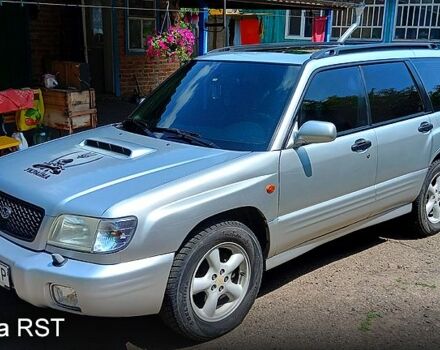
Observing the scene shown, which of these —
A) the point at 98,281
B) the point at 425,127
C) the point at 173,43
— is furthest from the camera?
the point at 173,43

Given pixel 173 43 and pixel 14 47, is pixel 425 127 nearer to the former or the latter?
pixel 173 43

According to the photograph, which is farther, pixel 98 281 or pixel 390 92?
pixel 390 92

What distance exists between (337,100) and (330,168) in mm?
571

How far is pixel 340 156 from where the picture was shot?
4.04 metres

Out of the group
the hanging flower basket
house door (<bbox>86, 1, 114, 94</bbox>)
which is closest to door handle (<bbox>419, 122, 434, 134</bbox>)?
the hanging flower basket

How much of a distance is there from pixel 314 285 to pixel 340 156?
100cm

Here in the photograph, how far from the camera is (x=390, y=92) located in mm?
4656

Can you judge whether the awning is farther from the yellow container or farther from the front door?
the front door

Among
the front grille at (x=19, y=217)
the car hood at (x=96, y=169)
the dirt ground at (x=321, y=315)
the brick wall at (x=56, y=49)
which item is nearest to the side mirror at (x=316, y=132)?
the car hood at (x=96, y=169)

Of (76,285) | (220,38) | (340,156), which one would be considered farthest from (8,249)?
(220,38)

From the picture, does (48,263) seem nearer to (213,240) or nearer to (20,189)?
(20,189)

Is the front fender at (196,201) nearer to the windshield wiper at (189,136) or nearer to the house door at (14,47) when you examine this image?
the windshield wiper at (189,136)

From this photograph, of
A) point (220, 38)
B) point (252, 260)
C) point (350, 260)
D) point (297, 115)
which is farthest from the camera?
point (220, 38)

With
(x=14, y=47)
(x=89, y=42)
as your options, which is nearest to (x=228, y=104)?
(x=14, y=47)
